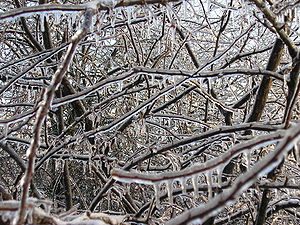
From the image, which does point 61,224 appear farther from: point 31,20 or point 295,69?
point 31,20

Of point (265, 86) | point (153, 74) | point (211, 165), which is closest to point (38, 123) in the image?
point (211, 165)

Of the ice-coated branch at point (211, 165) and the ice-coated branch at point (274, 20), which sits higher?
the ice-coated branch at point (274, 20)

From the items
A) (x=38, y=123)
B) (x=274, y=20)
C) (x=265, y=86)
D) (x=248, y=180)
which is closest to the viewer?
(x=248, y=180)

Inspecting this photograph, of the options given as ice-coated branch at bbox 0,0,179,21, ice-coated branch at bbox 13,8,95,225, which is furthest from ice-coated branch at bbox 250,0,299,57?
ice-coated branch at bbox 13,8,95,225

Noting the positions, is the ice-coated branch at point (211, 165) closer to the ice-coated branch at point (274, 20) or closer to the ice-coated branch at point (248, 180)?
the ice-coated branch at point (248, 180)

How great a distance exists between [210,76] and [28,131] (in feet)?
11.1

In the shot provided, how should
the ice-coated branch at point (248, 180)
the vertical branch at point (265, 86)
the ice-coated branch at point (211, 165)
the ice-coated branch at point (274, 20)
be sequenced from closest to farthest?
the ice-coated branch at point (248, 180)
the ice-coated branch at point (211, 165)
the ice-coated branch at point (274, 20)
the vertical branch at point (265, 86)

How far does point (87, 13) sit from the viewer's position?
1.15m

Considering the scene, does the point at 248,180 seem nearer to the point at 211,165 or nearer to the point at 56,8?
the point at 211,165

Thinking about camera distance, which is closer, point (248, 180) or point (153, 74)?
point (248, 180)

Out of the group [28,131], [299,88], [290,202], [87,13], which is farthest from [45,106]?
[28,131]

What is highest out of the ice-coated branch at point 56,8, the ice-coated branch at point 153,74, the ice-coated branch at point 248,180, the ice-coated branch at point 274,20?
the ice-coated branch at point 274,20

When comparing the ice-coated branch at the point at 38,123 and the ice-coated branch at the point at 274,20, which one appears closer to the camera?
the ice-coated branch at the point at 38,123

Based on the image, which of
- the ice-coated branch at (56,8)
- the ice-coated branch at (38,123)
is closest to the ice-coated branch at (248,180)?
the ice-coated branch at (38,123)
